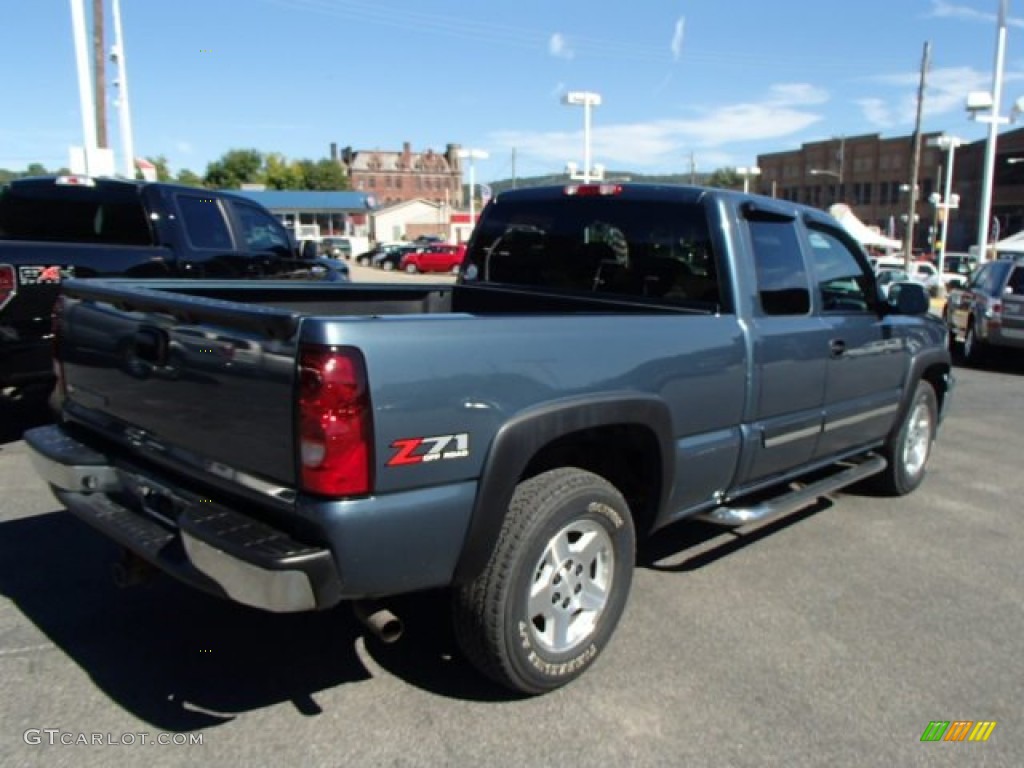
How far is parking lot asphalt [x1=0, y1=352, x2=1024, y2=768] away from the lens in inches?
109

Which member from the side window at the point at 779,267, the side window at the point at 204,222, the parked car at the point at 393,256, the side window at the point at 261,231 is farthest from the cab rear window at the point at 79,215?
the parked car at the point at 393,256

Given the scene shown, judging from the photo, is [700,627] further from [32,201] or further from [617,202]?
[32,201]

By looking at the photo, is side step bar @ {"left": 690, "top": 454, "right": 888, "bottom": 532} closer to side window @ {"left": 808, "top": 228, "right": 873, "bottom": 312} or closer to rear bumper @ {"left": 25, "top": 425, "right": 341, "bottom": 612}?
side window @ {"left": 808, "top": 228, "right": 873, "bottom": 312}

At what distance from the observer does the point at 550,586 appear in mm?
3016

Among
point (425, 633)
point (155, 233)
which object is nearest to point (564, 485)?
point (425, 633)

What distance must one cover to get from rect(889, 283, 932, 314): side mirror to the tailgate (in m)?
3.86

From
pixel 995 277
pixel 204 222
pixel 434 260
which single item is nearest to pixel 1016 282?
pixel 995 277

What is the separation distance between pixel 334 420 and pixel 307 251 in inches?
257

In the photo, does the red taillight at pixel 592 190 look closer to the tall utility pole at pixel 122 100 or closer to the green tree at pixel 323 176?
the tall utility pole at pixel 122 100

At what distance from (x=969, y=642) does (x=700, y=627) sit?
1150 mm

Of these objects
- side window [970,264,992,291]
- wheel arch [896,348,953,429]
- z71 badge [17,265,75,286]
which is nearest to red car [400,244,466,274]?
side window [970,264,992,291]

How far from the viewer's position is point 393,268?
51.8 m

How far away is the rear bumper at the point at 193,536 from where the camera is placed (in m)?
2.38

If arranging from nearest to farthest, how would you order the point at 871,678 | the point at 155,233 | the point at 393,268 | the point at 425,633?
1. the point at 871,678
2. the point at 425,633
3. the point at 155,233
4. the point at 393,268
